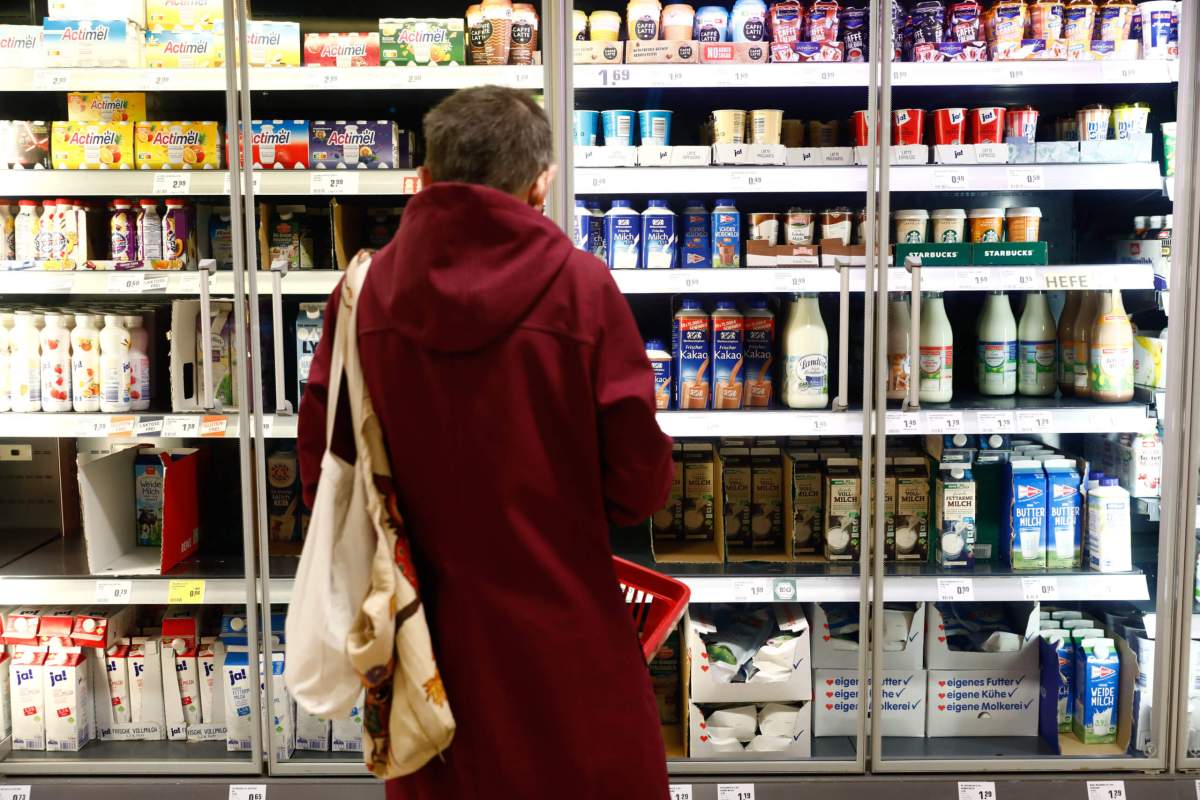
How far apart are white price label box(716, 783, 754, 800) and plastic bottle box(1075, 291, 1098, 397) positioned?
1.43m

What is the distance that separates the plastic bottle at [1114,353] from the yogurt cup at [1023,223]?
0.27 metres

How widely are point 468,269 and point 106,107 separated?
1914 millimetres

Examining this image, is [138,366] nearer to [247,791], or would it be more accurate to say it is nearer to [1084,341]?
[247,791]

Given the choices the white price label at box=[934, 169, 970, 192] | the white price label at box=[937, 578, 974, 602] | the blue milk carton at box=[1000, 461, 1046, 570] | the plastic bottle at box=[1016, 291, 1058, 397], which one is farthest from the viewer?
the plastic bottle at box=[1016, 291, 1058, 397]

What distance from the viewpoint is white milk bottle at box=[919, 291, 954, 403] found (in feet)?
9.37

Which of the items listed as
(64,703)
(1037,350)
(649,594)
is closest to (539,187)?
(649,594)

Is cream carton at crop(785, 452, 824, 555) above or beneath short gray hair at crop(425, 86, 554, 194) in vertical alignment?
beneath

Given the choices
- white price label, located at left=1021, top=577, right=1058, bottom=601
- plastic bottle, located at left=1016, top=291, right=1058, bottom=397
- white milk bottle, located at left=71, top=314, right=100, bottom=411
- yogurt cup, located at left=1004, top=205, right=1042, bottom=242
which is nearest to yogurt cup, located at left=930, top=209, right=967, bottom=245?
yogurt cup, located at left=1004, top=205, right=1042, bottom=242

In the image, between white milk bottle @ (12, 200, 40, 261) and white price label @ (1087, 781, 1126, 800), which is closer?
white price label @ (1087, 781, 1126, 800)

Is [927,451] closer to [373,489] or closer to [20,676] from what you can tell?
[373,489]

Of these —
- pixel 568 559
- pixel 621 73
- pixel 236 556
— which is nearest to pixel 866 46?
pixel 621 73

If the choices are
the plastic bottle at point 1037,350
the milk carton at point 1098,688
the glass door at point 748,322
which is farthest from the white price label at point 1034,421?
the milk carton at point 1098,688

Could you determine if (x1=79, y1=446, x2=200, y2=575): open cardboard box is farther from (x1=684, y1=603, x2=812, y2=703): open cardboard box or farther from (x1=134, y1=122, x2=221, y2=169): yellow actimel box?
(x1=684, y1=603, x2=812, y2=703): open cardboard box

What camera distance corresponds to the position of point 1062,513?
112 inches
